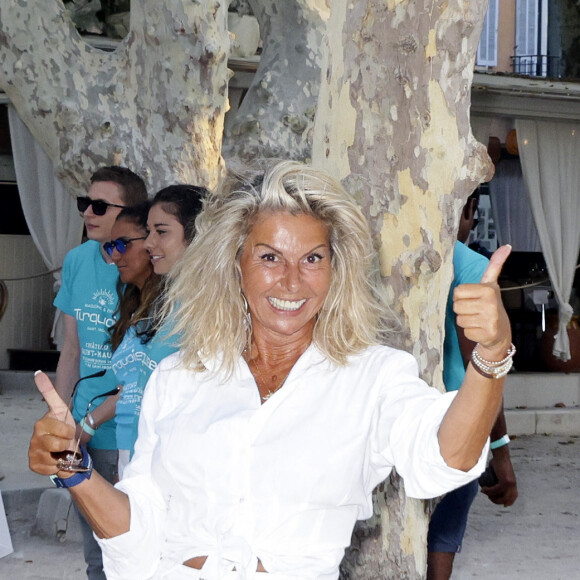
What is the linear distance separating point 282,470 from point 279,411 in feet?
0.46

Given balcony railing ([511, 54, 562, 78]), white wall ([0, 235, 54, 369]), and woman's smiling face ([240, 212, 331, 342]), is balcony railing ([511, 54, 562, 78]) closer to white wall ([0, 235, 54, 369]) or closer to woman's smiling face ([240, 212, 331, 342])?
white wall ([0, 235, 54, 369])

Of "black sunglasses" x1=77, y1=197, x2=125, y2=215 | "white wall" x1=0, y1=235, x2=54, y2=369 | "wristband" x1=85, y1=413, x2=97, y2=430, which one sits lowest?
"white wall" x1=0, y1=235, x2=54, y2=369

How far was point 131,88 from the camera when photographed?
226 inches

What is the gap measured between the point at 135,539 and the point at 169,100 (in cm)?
371

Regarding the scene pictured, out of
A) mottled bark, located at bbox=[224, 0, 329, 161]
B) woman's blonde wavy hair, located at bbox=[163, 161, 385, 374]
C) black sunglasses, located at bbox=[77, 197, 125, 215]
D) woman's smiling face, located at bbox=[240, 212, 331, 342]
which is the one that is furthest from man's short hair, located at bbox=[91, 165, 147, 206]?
woman's smiling face, located at bbox=[240, 212, 331, 342]

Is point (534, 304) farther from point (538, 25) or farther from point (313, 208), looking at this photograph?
point (538, 25)

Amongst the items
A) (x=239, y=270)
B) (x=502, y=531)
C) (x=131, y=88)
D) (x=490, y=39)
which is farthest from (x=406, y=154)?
(x=490, y=39)

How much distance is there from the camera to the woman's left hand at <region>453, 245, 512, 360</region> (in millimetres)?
1941

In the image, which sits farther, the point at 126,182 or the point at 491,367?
the point at 126,182

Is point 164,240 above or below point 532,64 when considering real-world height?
below

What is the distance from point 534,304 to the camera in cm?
1149

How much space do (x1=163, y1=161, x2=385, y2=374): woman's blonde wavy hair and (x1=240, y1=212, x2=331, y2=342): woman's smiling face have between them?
3 cm

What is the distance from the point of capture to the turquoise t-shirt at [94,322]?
13.1 feet

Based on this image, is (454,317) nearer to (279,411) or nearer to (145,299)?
(145,299)
